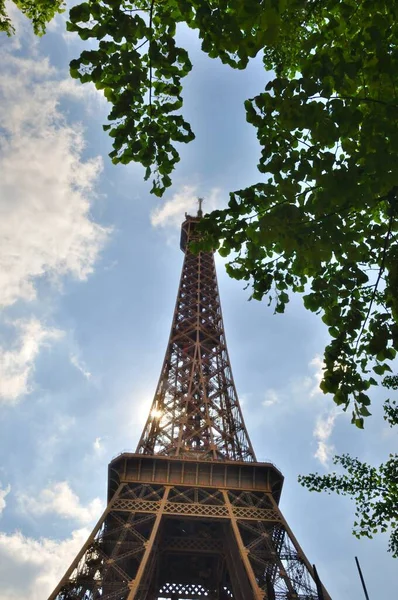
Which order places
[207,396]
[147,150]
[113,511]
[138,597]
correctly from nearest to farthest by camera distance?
[147,150], [138,597], [113,511], [207,396]

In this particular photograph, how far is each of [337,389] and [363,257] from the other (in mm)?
1957

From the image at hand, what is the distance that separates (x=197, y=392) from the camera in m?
39.5

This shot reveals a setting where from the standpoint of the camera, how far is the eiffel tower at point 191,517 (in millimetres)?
23984

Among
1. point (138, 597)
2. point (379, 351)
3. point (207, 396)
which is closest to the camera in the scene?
point (379, 351)

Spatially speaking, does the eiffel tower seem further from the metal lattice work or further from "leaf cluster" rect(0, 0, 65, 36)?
"leaf cluster" rect(0, 0, 65, 36)

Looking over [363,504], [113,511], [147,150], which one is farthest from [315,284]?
[113,511]

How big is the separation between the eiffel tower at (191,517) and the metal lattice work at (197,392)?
0.31ft

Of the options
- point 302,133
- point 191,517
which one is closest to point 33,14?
point 302,133

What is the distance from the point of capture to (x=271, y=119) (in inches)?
275

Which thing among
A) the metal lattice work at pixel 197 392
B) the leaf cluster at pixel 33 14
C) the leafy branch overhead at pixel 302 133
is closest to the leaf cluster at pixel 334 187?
the leafy branch overhead at pixel 302 133

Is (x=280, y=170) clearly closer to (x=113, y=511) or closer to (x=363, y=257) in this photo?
(x=363, y=257)

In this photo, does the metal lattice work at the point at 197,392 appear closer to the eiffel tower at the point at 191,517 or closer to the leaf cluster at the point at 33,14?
the eiffel tower at the point at 191,517

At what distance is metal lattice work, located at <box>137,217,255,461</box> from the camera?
114 feet

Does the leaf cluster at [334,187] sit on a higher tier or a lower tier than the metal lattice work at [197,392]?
lower
